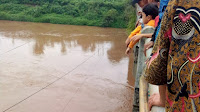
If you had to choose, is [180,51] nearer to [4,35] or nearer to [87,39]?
[87,39]

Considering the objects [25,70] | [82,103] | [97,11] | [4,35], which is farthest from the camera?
[97,11]

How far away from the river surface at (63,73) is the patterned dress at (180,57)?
4144 millimetres

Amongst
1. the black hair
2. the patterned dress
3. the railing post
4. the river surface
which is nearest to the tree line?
the river surface

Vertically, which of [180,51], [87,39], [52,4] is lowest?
[87,39]

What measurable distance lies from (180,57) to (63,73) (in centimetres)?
621

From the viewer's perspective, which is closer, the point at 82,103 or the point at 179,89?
the point at 179,89

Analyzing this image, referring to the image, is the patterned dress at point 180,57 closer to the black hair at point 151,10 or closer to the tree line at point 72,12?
the black hair at point 151,10

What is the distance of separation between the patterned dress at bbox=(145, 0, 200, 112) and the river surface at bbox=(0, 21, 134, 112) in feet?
13.6

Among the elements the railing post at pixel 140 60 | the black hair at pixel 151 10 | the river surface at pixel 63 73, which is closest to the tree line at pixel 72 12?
the river surface at pixel 63 73

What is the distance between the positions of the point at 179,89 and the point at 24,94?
5.07m

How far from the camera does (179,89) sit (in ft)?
2.63

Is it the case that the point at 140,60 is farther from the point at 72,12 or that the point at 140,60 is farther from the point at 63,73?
the point at 72,12

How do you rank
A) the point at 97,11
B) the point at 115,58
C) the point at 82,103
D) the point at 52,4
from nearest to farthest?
the point at 82,103, the point at 115,58, the point at 97,11, the point at 52,4

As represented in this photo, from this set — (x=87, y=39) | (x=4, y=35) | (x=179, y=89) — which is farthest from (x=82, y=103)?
(x=4, y=35)
